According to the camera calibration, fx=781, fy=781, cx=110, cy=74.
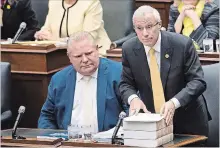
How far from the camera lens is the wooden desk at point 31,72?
592cm

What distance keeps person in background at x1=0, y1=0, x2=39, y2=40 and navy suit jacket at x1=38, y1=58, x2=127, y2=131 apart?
218 centimetres

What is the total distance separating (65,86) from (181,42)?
810mm

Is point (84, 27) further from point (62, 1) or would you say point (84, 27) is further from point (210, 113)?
point (210, 113)

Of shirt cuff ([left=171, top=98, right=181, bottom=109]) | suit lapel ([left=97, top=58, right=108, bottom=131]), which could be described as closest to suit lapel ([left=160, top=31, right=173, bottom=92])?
shirt cuff ([left=171, top=98, right=181, bottom=109])

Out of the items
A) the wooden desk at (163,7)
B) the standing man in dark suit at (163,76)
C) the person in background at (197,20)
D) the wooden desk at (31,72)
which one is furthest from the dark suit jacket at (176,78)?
the wooden desk at (163,7)

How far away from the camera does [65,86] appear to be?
15.0 feet

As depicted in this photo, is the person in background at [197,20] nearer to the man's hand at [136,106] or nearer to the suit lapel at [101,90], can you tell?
the suit lapel at [101,90]

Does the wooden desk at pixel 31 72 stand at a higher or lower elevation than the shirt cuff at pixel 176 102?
higher

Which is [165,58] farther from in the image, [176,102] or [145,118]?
[145,118]

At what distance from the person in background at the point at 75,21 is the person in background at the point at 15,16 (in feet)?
1.21

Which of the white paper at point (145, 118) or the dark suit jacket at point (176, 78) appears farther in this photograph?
the dark suit jacket at point (176, 78)

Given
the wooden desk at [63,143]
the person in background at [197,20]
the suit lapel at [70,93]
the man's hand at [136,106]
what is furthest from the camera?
the person in background at [197,20]

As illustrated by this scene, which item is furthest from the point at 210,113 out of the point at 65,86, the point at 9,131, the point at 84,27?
the point at 84,27

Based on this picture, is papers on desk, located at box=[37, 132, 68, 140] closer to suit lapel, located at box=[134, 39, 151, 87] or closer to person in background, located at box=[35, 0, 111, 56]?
suit lapel, located at box=[134, 39, 151, 87]
